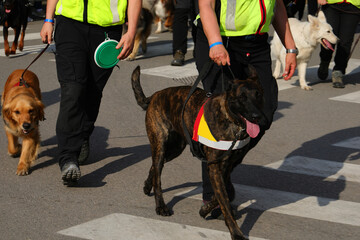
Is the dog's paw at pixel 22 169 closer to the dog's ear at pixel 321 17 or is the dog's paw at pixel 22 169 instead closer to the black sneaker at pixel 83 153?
the black sneaker at pixel 83 153

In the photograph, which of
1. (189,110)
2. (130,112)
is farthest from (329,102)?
(189,110)

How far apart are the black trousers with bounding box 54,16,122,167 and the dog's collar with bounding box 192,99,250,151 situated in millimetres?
1586

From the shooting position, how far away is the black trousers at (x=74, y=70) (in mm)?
5867

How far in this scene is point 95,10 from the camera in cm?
584

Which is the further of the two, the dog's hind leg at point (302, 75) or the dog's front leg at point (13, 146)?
the dog's hind leg at point (302, 75)

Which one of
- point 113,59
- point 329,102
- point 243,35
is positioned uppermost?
point 243,35

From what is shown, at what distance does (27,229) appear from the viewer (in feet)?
16.1

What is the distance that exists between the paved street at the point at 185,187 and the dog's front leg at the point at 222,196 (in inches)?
10.7

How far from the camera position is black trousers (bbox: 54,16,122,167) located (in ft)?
19.2

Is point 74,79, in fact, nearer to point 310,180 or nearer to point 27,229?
point 27,229

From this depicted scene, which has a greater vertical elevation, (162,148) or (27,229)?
(162,148)

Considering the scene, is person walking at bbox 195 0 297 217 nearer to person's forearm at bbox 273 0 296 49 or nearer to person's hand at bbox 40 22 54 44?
person's forearm at bbox 273 0 296 49

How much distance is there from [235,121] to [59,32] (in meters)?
2.21

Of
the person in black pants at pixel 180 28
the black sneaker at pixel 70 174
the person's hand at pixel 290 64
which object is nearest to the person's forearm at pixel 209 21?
the person's hand at pixel 290 64
